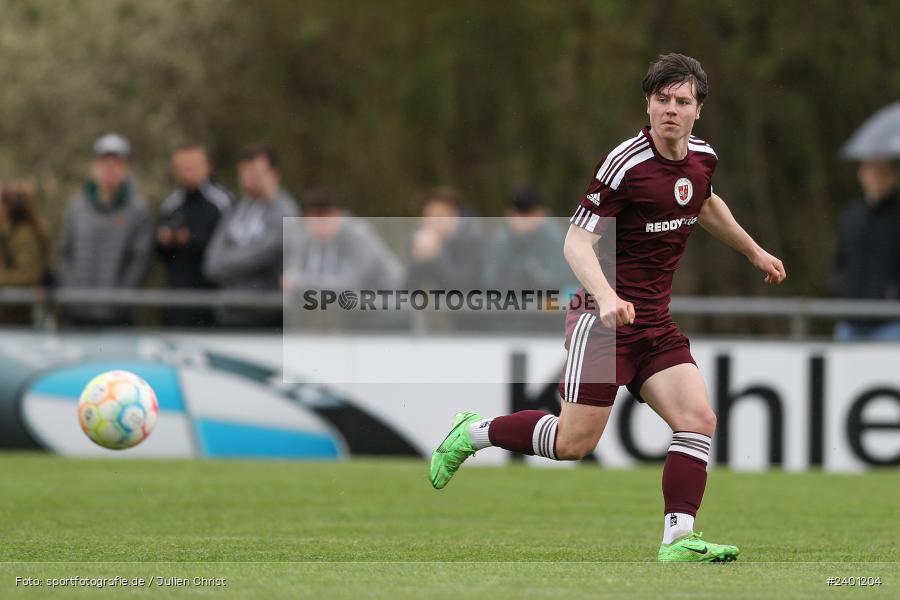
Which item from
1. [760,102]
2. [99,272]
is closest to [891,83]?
[760,102]

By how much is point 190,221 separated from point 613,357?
8068 millimetres

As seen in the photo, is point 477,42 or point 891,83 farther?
point 477,42

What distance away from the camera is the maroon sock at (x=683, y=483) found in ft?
25.8

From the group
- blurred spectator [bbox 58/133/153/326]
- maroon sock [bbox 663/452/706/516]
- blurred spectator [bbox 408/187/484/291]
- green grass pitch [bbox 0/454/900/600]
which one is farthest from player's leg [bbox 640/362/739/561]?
blurred spectator [bbox 58/133/153/326]

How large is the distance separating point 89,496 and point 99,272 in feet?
15.3

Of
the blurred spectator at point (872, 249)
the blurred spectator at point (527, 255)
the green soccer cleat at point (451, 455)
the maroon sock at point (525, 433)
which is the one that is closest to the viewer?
the maroon sock at point (525, 433)

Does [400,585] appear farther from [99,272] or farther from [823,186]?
[823,186]

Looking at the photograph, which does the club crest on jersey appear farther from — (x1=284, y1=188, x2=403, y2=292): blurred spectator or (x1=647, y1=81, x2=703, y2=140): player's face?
(x1=284, y1=188, x2=403, y2=292): blurred spectator

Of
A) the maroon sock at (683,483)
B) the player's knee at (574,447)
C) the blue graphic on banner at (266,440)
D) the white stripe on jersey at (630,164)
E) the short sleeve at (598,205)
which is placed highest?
the white stripe on jersey at (630,164)

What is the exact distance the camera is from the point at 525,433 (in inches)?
329

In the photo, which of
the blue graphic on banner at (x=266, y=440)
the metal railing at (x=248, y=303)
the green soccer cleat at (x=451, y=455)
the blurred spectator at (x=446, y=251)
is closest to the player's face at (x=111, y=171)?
the metal railing at (x=248, y=303)

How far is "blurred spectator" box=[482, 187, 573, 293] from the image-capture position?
48.2ft

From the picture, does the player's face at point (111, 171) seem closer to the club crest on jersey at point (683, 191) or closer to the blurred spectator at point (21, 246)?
the blurred spectator at point (21, 246)

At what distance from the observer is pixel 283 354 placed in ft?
49.2
